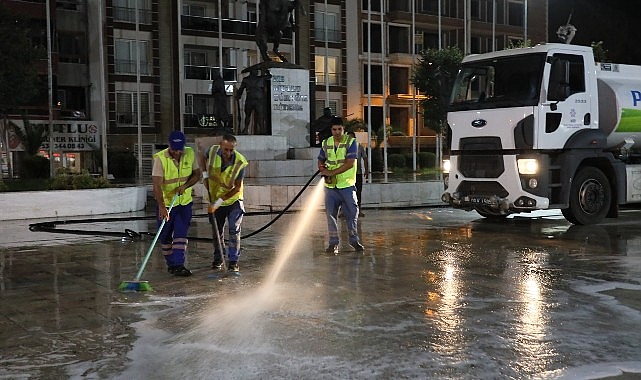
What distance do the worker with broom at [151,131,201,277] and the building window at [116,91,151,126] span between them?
34.8 metres

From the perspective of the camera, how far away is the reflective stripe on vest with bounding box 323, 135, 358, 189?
991 centimetres

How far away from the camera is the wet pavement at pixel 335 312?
4910mm

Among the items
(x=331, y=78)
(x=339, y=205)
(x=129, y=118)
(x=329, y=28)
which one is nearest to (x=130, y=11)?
(x=129, y=118)

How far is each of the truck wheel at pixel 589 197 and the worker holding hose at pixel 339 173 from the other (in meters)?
5.05

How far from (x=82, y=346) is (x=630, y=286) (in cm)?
550

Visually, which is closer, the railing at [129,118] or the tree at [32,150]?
the tree at [32,150]

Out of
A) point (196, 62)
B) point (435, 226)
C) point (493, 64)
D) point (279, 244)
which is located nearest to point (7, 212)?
point (279, 244)

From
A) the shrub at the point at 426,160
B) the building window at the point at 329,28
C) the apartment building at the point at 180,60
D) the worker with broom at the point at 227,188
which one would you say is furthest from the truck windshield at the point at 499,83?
A: the building window at the point at 329,28

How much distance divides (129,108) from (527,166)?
3349cm

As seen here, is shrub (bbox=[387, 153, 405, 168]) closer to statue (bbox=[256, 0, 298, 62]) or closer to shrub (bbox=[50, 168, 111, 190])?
statue (bbox=[256, 0, 298, 62])

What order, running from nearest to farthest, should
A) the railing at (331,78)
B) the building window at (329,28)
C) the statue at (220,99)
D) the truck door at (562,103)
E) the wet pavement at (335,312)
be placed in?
the wet pavement at (335,312) < the truck door at (562,103) < the statue at (220,99) < the railing at (331,78) < the building window at (329,28)

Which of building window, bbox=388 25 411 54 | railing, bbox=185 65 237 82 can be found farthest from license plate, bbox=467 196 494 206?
building window, bbox=388 25 411 54

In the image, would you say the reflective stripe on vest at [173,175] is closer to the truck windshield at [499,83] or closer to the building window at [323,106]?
the truck windshield at [499,83]

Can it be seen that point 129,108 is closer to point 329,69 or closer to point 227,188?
point 329,69
